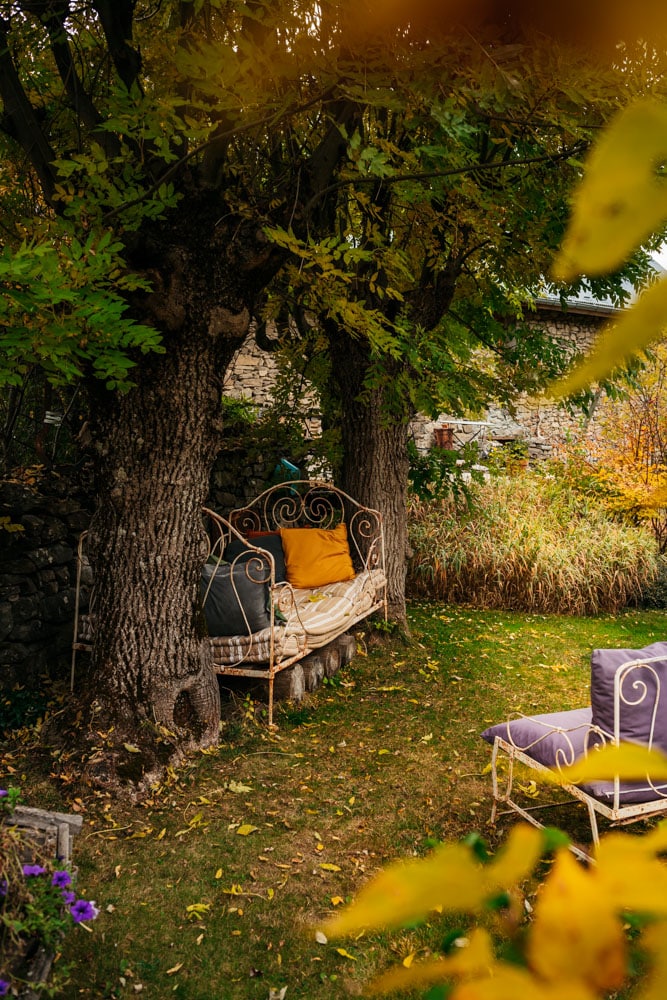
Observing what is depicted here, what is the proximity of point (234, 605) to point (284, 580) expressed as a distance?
149 centimetres

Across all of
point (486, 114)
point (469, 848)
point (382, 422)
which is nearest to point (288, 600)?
point (382, 422)

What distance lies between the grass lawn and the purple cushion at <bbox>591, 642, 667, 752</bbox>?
3.10 feet

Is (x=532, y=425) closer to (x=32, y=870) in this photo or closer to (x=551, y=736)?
(x=551, y=736)

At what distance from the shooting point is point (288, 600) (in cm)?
567

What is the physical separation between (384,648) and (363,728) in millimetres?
1567

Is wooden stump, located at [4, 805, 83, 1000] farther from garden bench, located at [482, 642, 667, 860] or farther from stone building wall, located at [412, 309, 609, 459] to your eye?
stone building wall, located at [412, 309, 609, 459]

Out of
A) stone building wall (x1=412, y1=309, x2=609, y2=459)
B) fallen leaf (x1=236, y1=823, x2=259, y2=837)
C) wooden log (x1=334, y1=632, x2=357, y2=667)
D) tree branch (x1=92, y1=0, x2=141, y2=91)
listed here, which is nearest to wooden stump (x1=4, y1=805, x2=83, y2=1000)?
fallen leaf (x1=236, y1=823, x2=259, y2=837)

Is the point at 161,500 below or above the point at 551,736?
above

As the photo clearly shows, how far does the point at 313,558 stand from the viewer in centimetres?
634

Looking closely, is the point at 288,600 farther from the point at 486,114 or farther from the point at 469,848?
the point at 469,848

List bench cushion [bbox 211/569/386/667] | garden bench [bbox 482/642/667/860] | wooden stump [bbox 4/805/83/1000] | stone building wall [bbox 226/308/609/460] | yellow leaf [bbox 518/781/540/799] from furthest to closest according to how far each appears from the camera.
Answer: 1. stone building wall [bbox 226/308/609/460]
2. bench cushion [bbox 211/569/386/667]
3. yellow leaf [bbox 518/781/540/799]
4. garden bench [bbox 482/642/667/860]
5. wooden stump [bbox 4/805/83/1000]

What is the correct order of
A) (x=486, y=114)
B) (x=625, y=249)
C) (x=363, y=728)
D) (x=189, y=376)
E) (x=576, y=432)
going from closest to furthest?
(x=625, y=249), (x=486, y=114), (x=189, y=376), (x=363, y=728), (x=576, y=432)

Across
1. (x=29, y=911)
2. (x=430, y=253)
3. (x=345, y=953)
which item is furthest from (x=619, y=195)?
(x=430, y=253)

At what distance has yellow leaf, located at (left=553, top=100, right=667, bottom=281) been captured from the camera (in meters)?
0.19
